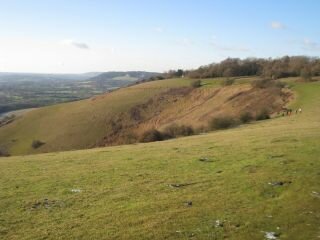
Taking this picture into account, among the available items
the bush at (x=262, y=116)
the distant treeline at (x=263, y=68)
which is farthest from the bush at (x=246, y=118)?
the distant treeline at (x=263, y=68)

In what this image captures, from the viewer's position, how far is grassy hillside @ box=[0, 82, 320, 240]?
15.0 meters

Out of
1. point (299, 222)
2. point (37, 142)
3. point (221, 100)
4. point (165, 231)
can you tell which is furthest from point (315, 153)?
point (37, 142)

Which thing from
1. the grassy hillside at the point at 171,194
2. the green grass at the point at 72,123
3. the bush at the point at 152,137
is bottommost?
the green grass at the point at 72,123

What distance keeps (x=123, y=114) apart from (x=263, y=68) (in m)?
47.0

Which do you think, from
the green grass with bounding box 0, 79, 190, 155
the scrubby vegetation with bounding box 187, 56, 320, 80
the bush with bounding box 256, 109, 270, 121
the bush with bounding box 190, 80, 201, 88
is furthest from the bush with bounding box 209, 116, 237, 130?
the bush with bounding box 190, 80, 201, 88

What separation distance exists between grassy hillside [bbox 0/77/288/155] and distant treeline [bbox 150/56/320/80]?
10655mm

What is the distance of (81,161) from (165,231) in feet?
47.7

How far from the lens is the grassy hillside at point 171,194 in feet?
49.2

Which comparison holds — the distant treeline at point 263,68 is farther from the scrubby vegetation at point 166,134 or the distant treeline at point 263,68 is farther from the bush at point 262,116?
the scrubby vegetation at point 166,134

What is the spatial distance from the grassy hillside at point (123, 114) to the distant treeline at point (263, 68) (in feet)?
35.0

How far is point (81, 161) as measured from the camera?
2823 centimetres

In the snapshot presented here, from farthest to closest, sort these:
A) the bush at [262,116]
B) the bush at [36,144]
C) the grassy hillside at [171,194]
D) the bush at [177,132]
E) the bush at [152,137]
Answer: the bush at [36,144] < the bush at [262,116] < the bush at [177,132] < the bush at [152,137] < the grassy hillside at [171,194]

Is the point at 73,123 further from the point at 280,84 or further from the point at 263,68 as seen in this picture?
the point at 263,68

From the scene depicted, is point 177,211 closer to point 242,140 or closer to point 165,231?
point 165,231
